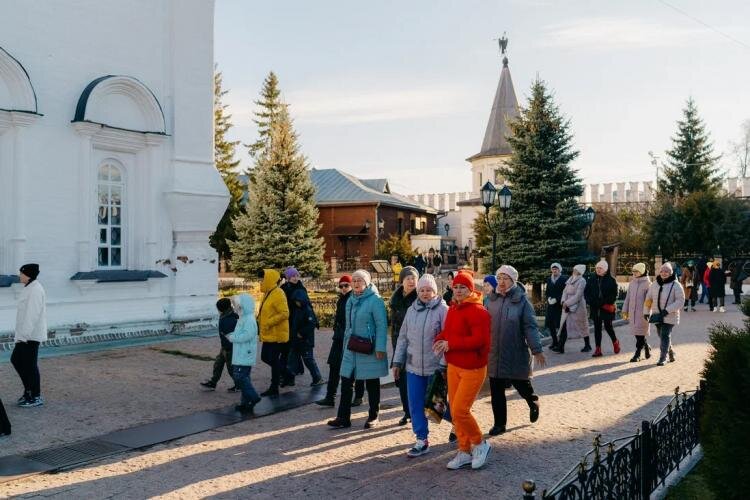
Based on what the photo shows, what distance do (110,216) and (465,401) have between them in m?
9.98

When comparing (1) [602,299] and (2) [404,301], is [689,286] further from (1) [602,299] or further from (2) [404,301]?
(2) [404,301]

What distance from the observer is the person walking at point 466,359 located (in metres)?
5.96

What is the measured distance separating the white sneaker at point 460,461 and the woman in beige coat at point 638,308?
22.8ft

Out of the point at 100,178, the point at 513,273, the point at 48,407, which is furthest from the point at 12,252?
the point at 513,273

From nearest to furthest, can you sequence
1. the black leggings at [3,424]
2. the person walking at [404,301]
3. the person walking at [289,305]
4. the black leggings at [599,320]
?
the black leggings at [3,424], the person walking at [404,301], the person walking at [289,305], the black leggings at [599,320]

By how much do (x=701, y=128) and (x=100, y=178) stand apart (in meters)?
50.5

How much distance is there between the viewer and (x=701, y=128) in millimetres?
52531

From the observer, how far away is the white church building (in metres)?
11.9

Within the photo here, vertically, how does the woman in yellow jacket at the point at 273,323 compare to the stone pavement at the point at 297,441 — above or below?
above

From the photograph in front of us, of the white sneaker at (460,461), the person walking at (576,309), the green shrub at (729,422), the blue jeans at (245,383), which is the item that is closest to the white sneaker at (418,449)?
the white sneaker at (460,461)

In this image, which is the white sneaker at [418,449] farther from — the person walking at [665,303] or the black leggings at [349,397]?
the person walking at [665,303]

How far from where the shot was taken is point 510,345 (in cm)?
741

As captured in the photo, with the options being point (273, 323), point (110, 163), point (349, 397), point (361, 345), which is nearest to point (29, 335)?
point (273, 323)

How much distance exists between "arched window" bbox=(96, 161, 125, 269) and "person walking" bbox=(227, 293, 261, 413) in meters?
6.42
